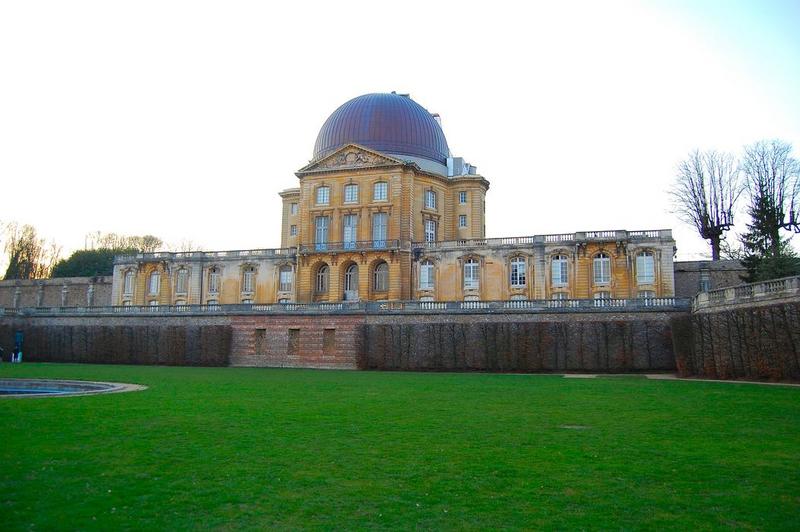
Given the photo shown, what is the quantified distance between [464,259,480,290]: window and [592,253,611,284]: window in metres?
9.15

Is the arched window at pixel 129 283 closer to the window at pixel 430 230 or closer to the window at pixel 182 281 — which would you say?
the window at pixel 182 281

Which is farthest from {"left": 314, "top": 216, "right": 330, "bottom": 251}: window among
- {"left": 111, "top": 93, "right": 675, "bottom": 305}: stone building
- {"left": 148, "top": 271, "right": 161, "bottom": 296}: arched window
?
{"left": 148, "top": 271, "right": 161, "bottom": 296}: arched window

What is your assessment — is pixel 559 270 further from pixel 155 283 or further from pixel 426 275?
pixel 155 283

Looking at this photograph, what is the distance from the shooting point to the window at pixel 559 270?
57219mm

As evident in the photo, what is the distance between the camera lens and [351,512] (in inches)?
386

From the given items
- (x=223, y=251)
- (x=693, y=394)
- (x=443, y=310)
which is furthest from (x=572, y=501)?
(x=223, y=251)

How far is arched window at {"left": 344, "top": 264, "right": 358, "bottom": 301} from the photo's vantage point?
207 feet

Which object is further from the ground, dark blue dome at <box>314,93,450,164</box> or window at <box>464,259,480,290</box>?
dark blue dome at <box>314,93,450,164</box>

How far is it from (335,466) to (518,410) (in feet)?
29.5

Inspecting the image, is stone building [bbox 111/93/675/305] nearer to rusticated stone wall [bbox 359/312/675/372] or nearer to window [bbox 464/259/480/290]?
window [bbox 464/259/480/290]

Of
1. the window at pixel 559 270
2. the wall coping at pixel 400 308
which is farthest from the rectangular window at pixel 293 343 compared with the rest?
the window at pixel 559 270

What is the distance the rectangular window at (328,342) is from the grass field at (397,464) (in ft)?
89.2

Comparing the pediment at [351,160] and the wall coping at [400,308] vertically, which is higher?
the pediment at [351,160]

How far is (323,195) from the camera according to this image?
219 feet
